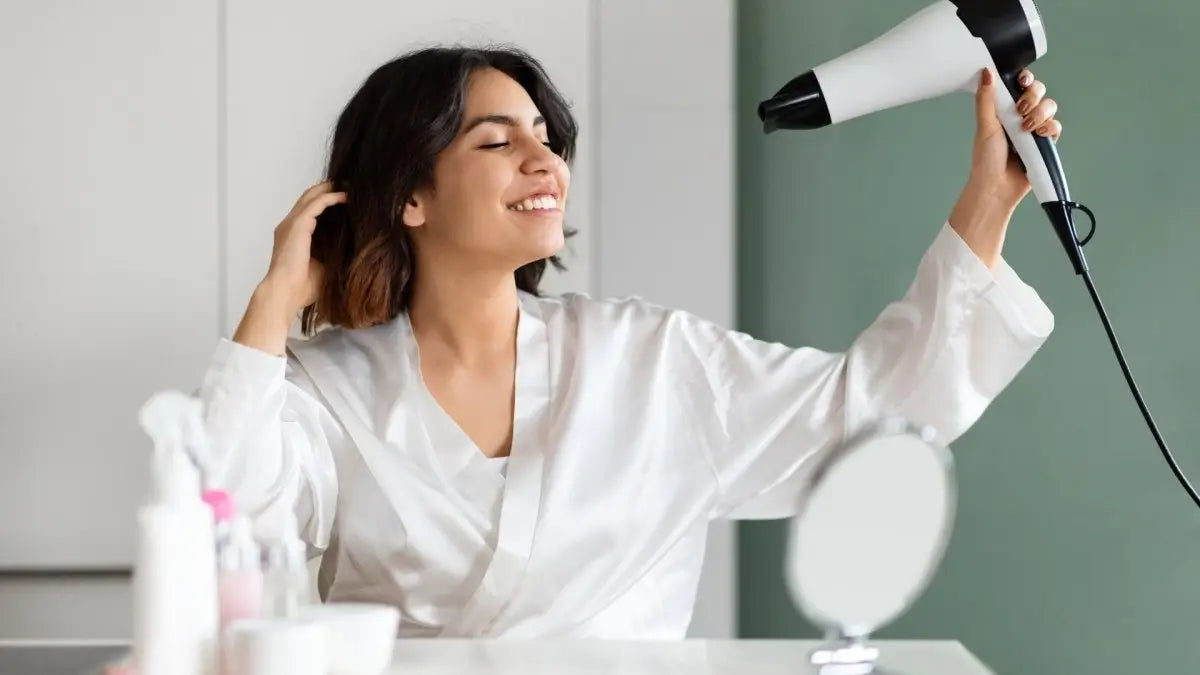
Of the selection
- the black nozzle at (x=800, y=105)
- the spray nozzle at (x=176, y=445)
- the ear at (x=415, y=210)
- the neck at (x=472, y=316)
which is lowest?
the spray nozzle at (x=176, y=445)

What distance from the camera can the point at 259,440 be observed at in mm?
1293

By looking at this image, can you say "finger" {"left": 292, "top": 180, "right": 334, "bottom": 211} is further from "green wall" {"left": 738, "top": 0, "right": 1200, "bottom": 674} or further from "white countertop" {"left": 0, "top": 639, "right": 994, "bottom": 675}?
"green wall" {"left": 738, "top": 0, "right": 1200, "bottom": 674}

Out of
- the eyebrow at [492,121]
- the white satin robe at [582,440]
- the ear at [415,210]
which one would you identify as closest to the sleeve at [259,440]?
the white satin robe at [582,440]

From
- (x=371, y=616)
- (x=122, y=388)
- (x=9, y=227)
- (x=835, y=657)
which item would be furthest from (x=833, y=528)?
(x=9, y=227)

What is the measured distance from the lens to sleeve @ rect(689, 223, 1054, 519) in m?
1.33

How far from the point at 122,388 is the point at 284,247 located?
445 mm

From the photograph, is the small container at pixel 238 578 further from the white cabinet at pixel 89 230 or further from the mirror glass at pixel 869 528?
the white cabinet at pixel 89 230

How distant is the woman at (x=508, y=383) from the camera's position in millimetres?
1334

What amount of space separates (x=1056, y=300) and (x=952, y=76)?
394 millimetres

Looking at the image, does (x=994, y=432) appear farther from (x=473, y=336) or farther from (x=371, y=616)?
(x=371, y=616)

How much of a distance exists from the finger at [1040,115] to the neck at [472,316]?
1.99 ft

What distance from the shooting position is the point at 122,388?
1.74 metres

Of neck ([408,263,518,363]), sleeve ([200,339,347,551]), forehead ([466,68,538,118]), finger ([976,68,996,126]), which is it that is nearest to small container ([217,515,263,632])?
sleeve ([200,339,347,551])

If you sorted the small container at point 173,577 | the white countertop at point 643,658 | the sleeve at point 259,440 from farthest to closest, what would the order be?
1. the sleeve at point 259,440
2. the white countertop at point 643,658
3. the small container at point 173,577
